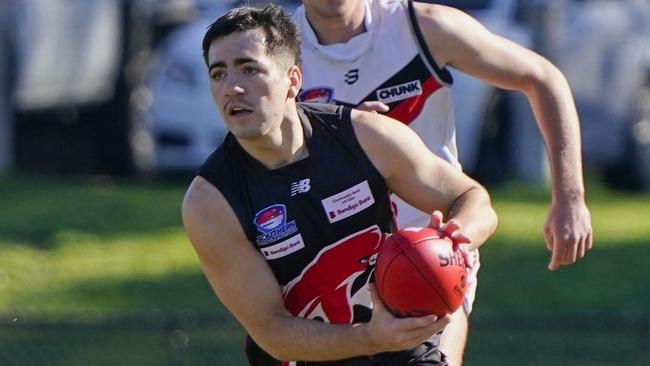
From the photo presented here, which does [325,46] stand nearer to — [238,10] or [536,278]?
[238,10]

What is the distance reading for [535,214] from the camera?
1206cm

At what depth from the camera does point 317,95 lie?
5.95m

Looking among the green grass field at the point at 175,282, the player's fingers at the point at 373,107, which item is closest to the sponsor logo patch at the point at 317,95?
the player's fingers at the point at 373,107

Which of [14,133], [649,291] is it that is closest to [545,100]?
[649,291]

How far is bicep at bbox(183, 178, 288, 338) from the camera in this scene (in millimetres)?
5094

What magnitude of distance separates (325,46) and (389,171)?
0.89 m

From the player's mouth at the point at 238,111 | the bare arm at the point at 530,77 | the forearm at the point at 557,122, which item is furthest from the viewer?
the forearm at the point at 557,122

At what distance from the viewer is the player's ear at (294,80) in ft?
17.0

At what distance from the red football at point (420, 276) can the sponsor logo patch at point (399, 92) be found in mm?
1261

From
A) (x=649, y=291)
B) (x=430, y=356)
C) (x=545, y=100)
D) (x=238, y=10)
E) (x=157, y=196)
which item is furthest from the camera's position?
(x=157, y=196)

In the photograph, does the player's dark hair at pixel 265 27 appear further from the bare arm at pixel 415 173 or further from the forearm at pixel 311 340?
the forearm at pixel 311 340

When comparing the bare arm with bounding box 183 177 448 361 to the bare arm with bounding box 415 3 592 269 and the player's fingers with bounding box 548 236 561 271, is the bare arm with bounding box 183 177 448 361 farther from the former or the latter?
the bare arm with bounding box 415 3 592 269

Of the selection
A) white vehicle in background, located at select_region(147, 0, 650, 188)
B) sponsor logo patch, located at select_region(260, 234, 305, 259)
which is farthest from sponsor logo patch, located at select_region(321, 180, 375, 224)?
white vehicle in background, located at select_region(147, 0, 650, 188)

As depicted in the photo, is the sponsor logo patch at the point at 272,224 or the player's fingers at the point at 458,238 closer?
the player's fingers at the point at 458,238
